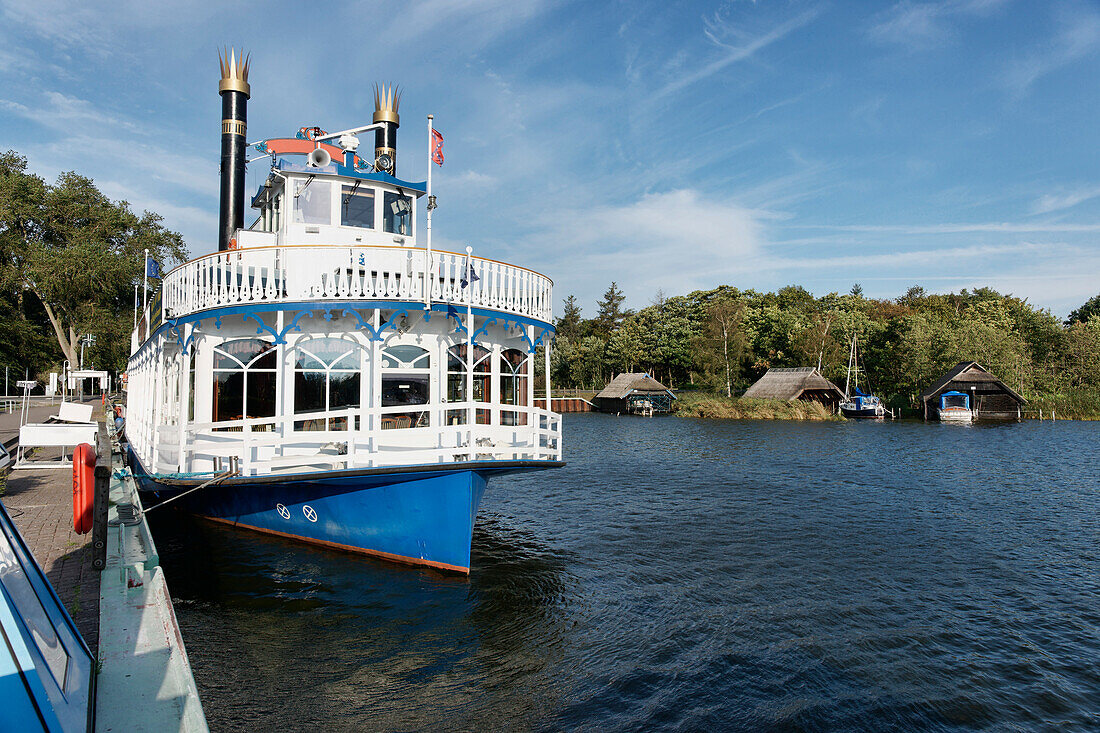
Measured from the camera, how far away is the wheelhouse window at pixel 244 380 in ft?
37.2

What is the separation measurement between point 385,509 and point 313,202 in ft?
20.1

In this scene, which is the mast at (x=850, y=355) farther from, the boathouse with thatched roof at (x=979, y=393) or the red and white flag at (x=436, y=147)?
the red and white flag at (x=436, y=147)

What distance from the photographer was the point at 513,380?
1305 cm

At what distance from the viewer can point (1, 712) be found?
3.42m

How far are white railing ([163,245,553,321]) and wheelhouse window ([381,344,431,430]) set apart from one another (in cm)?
127

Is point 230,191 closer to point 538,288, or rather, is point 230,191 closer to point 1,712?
point 538,288

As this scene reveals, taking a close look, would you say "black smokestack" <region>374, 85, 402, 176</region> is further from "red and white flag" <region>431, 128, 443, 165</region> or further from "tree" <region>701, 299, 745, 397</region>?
"tree" <region>701, 299, 745, 397</region>

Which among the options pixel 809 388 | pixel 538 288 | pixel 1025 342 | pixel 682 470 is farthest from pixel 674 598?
pixel 1025 342

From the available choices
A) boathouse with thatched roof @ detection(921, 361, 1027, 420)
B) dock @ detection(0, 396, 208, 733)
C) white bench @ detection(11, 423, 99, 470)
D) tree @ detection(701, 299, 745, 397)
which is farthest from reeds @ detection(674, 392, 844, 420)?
dock @ detection(0, 396, 208, 733)

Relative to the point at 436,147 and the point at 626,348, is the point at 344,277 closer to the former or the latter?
the point at 436,147

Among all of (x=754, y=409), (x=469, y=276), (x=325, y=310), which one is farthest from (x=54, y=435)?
(x=754, y=409)

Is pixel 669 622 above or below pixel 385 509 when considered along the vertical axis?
below

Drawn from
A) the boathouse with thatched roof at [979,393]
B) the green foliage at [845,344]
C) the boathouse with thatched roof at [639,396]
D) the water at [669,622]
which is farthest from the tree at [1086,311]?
the water at [669,622]

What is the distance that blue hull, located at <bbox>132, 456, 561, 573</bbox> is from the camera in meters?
9.60
